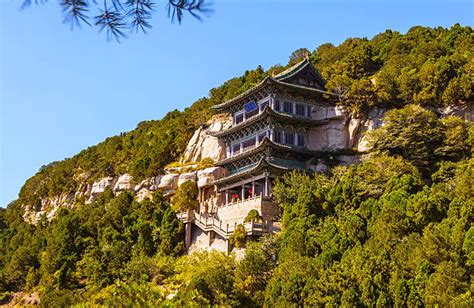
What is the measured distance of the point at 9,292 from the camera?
4416cm

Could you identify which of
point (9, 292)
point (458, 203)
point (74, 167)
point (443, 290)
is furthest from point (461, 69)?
point (74, 167)

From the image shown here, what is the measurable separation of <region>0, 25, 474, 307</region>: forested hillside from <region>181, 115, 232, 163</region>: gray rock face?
1.15 metres

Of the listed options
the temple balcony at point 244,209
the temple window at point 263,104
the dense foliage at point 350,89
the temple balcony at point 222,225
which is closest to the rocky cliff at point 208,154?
the dense foliage at point 350,89

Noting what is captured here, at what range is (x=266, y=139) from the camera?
39375mm

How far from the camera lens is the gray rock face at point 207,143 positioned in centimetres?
4685

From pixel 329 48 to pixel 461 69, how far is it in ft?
60.2

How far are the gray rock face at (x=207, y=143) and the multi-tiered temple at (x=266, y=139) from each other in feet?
3.88

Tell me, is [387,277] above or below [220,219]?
below

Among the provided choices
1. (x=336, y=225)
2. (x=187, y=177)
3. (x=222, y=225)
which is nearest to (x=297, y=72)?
(x=187, y=177)

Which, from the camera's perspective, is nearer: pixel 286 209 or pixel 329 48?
pixel 286 209

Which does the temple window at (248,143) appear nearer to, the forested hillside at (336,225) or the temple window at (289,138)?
the temple window at (289,138)

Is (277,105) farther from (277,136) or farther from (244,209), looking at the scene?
(244,209)

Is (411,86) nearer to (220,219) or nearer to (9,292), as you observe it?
(220,219)

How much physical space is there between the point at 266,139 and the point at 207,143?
9.77 m
